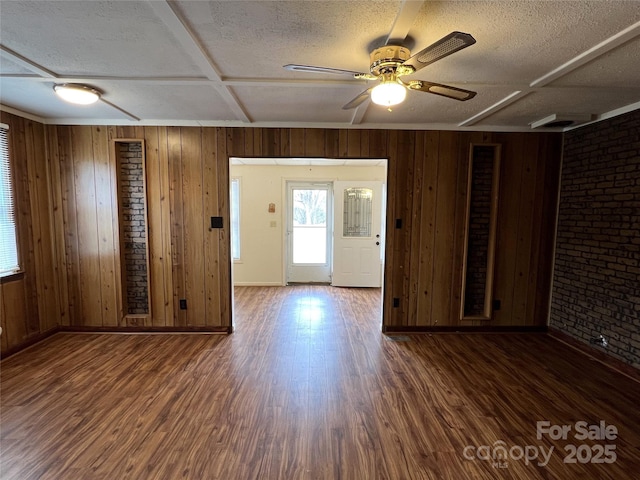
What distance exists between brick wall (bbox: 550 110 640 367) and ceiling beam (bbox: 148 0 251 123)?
3.53 metres

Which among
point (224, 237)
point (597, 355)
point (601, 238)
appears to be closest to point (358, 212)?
point (224, 237)

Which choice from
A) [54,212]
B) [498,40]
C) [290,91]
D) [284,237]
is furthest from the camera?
[284,237]

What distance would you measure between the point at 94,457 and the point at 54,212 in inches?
109

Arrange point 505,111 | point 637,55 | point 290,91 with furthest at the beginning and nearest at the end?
point 505,111 → point 290,91 → point 637,55

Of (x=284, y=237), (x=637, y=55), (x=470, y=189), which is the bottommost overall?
(x=284, y=237)

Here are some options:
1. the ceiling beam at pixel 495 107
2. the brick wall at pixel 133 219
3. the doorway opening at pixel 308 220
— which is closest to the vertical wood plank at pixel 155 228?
the brick wall at pixel 133 219

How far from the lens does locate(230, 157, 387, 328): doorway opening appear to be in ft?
18.1

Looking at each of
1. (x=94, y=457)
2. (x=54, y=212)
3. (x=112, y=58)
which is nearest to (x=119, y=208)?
(x=54, y=212)

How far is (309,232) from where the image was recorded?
19.4ft

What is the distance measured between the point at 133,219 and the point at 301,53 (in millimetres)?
2769

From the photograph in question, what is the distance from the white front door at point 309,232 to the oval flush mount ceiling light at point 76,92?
3582mm

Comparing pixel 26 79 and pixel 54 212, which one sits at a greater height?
pixel 26 79

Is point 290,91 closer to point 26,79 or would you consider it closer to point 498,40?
point 498,40

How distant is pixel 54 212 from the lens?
10.8 feet
